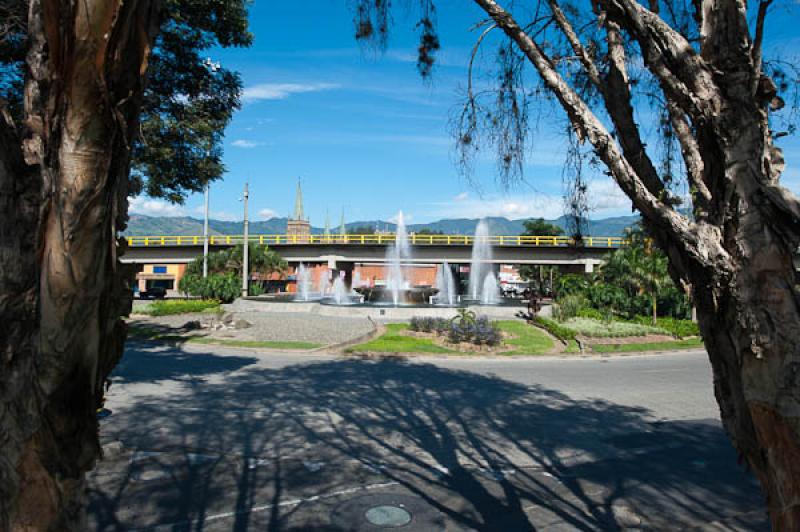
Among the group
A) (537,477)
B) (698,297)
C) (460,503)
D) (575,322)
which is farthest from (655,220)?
(575,322)

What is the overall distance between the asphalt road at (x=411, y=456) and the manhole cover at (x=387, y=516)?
0.8 inches

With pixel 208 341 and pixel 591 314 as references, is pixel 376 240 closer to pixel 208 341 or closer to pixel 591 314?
pixel 591 314

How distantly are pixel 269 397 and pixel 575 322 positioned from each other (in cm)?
1715

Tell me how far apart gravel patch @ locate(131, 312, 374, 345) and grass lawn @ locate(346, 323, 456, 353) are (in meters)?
1.05

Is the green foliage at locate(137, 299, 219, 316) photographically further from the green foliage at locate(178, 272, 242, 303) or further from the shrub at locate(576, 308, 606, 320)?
the shrub at locate(576, 308, 606, 320)

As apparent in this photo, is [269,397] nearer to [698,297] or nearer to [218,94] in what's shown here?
[218,94]

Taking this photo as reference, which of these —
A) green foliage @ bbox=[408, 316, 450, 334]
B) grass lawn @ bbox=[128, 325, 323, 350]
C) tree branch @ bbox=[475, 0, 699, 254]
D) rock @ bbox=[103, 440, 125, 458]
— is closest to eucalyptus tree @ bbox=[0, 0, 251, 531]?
tree branch @ bbox=[475, 0, 699, 254]

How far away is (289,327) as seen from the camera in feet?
77.2

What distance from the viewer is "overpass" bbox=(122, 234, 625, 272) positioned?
45.1 meters

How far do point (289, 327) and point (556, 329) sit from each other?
1079 centimetres

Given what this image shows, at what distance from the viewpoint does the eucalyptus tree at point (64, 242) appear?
1.64 meters

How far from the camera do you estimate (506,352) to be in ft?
58.9

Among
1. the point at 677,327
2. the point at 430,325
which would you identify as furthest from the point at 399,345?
the point at 677,327

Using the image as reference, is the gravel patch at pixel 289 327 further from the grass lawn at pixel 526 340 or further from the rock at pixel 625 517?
the rock at pixel 625 517
